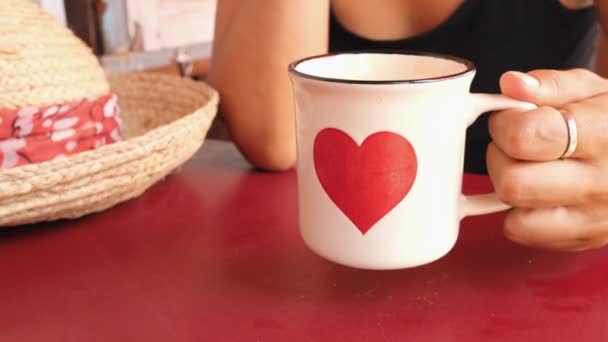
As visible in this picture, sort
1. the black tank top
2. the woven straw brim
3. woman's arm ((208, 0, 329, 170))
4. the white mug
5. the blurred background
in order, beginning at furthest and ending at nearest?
the blurred background, the black tank top, woman's arm ((208, 0, 329, 170)), the woven straw brim, the white mug

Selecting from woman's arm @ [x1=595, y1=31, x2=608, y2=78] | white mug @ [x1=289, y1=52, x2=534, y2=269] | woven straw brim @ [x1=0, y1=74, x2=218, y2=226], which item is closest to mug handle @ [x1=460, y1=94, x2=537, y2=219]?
white mug @ [x1=289, y1=52, x2=534, y2=269]

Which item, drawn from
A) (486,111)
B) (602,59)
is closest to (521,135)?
(486,111)

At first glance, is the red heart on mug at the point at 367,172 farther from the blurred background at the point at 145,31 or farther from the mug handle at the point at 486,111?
the blurred background at the point at 145,31

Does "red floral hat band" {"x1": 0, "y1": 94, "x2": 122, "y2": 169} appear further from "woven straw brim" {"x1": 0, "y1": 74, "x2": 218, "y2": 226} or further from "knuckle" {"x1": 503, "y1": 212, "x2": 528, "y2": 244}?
"knuckle" {"x1": 503, "y1": 212, "x2": 528, "y2": 244}

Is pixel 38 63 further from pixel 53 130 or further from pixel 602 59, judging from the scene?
pixel 602 59

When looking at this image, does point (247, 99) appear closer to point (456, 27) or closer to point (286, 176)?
point (286, 176)

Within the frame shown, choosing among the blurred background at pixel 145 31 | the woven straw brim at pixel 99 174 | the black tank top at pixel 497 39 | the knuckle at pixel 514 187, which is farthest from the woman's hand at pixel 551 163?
the blurred background at pixel 145 31
